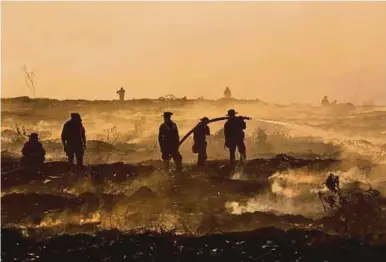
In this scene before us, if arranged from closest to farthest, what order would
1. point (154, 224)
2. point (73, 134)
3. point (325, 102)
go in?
point (154, 224) < point (73, 134) < point (325, 102)

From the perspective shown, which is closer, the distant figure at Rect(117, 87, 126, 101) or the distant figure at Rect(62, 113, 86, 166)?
the distant figure at Rect(62, 113, 86, 166)

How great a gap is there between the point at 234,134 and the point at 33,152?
244cm

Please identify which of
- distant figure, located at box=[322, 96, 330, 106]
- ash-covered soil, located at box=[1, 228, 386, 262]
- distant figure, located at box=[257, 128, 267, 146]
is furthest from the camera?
distant figure, located at box=[322, 96, 330, 106]

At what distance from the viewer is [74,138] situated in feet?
23.9

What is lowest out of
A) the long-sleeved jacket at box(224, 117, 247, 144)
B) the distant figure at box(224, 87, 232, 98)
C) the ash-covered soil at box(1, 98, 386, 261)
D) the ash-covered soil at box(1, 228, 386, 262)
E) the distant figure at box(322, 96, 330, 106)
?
the ash-covered soil at box(1, 228, 386, 262)

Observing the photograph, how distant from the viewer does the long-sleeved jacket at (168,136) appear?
7.41 meters

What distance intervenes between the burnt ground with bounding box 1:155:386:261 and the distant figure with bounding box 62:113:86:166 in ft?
0.77

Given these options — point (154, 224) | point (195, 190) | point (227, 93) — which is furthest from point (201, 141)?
point (154, 224)

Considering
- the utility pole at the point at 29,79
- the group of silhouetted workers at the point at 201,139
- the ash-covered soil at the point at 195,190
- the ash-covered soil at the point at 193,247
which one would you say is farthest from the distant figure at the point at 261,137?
the utility pole at the point at 29,79

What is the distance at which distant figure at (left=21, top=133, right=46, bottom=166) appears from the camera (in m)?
7.34

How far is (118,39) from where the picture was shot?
775cm

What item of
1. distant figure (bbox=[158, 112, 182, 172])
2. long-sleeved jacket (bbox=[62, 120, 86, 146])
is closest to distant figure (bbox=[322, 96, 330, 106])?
distant figure (bbox=[158, 112, 182, 172])

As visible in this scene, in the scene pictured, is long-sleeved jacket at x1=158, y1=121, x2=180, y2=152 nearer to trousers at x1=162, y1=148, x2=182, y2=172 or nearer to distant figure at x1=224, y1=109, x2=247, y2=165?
trousers at x1=162, y1=148, x2=182, y2=172

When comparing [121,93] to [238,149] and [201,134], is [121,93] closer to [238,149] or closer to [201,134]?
[201,134]
